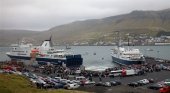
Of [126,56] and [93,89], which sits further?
[126,56]

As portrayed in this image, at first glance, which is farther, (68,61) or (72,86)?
(68,61)

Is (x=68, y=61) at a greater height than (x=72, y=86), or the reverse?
(x=68, y=61)

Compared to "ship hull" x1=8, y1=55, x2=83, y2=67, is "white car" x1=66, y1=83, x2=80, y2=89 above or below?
below

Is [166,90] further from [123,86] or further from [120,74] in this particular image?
[120,74]

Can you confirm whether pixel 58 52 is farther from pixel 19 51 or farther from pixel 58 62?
pixel 19 51

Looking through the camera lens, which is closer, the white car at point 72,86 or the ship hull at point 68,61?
the white car at point 72,86

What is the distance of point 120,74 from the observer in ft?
251

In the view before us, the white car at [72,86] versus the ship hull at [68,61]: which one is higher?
the ship hull at [68,61]

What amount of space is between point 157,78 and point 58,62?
54483 mm

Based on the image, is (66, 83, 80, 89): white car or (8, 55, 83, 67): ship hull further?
A: (8, 55, 83, 67): ship hull

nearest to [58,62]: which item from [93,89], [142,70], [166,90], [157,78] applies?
[142,70]

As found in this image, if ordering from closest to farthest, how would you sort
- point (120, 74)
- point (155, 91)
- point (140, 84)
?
1. point (155, 91)
2. point (140, 84)
3. point (120, 74)

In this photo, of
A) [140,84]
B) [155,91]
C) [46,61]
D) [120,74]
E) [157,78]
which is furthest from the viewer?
[46,61]

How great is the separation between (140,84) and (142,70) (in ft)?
63.3
